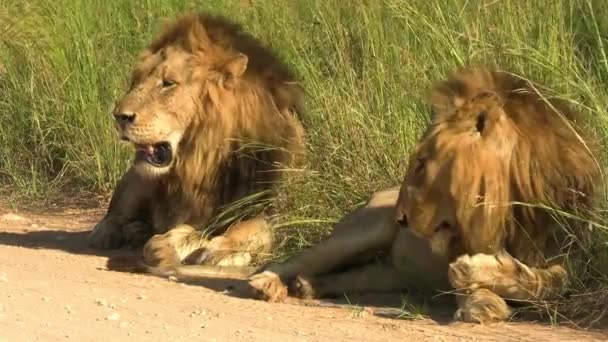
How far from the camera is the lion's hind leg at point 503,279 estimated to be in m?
5.88

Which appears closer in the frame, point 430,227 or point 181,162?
point 430,227

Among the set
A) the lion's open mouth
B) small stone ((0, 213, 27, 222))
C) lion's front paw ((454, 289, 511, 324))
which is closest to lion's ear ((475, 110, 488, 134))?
lion's front paw ((454, 289, 511, 324))

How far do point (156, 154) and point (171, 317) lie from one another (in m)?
2.08

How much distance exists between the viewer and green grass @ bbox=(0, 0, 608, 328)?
744 cm

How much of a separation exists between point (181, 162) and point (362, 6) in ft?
5.34

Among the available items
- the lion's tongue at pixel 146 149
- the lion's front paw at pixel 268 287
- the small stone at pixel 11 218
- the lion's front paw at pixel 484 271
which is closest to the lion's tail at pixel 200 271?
the lion's front paw at pixel 268 287

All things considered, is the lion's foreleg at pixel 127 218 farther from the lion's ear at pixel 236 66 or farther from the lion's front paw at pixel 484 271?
the lion's front paw at pixel 484 271

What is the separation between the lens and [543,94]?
6.30 meters

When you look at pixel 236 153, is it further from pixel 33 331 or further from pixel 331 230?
pixel 33 331

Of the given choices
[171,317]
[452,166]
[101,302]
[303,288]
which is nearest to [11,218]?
[303,288]

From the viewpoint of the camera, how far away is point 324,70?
8703 millimetres

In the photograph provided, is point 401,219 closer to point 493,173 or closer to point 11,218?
point 493,173

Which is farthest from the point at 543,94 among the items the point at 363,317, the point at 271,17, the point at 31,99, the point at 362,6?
the point at 31,99

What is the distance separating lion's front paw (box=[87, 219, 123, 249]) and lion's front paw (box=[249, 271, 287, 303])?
1.79m
